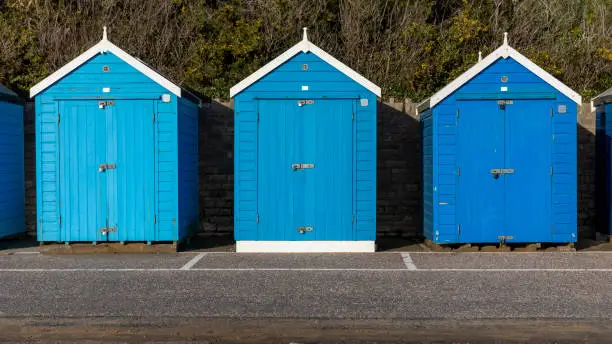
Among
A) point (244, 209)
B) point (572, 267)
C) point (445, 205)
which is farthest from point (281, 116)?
point (572, 267)

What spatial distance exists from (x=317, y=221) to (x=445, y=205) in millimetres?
1822

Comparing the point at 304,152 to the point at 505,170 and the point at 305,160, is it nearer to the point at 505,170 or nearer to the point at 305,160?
the point at 305,160

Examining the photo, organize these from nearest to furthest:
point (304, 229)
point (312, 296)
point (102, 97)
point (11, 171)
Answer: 1. point (312, 296)
2. point (102, 97)
3. point (304, 229)
4. point (11, 171)

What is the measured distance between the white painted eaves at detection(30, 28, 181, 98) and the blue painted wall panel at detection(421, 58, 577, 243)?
12.6 feet

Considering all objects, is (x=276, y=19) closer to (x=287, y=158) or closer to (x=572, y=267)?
(x=287, y=158)

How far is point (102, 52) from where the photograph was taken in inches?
419

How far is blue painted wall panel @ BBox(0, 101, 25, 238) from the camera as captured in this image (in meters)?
11.6

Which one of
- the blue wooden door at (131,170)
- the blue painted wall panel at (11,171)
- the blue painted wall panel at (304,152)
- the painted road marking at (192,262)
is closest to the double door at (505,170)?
the blue painted wall panel at (304,152)

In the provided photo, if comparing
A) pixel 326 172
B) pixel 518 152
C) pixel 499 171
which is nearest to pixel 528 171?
pixel 518 152

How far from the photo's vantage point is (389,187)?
41.5ft

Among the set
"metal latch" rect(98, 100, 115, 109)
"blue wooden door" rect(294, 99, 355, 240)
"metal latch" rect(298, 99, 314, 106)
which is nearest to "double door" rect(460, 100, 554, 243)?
"blue wooden door" rect(294, 99, 355, 240)

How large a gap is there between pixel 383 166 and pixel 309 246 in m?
2.56

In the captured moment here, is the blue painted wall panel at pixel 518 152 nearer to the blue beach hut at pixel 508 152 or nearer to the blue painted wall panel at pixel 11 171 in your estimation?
the blue beach hut at pixel 508 152

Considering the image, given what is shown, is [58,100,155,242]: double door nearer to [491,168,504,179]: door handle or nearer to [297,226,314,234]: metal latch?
[297,226,314,234]: metal latch
